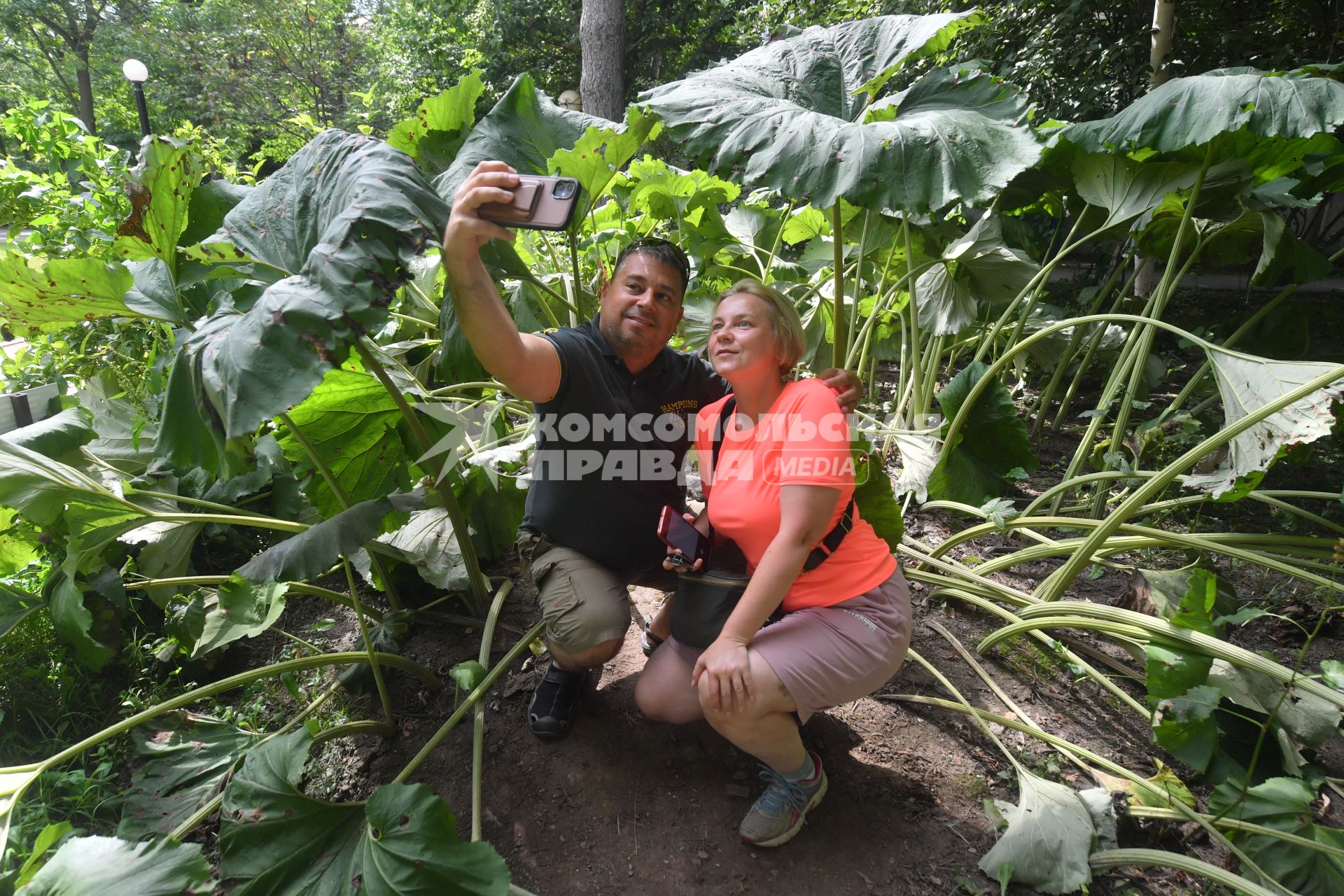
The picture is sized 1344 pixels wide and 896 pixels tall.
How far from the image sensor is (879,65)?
1954 millimetres

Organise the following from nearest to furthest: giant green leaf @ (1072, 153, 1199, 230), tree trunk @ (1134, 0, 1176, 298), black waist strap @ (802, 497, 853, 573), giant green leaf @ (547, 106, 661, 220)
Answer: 1. black waist strap @ (802, 497, 853, 573)
2. giant green leaf @ (547, 106, 661, 220)
3. giant green leaf @ (1072, 153, 1199, 230)
4. tree trunk @ (1134, 0, 1176, 298)

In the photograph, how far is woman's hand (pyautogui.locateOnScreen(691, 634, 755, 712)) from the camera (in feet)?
4.33

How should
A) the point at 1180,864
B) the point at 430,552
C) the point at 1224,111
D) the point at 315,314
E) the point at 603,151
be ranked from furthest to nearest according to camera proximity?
1. the point at 603,151
2. the point at 430,552
3. the point at 1224,111
4. the point at 1180,864
5. the point at 315,314

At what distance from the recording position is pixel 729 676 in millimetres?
1319

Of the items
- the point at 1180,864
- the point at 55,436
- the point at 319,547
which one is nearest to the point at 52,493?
the point at 55,436

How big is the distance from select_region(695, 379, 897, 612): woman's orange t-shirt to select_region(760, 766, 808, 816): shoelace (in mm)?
352

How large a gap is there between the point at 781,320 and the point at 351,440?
1.15 meters

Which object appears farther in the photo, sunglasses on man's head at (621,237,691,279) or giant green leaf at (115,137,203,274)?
sunglasses on man's head at (621,237,691,279)

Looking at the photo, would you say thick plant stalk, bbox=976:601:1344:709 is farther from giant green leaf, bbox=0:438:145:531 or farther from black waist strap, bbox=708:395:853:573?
giant green leaf, bbox=0:438:145:531

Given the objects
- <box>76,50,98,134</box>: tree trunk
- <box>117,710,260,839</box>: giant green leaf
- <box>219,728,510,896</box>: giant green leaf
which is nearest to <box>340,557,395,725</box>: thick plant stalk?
<box>117,710,260,839</box>: giant green leaf

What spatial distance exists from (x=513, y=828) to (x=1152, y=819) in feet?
4.30

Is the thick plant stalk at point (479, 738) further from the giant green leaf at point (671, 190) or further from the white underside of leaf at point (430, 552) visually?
the giant green leaf at point (671, 190)

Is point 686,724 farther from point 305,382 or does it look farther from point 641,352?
point 305,382

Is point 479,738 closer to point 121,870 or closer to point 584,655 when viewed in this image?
point 584,655
